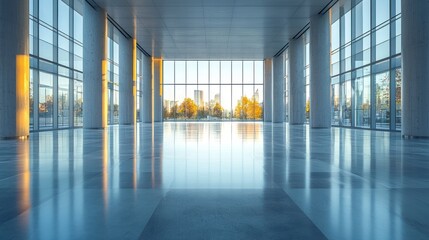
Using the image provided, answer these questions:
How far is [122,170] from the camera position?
6820 millimetres

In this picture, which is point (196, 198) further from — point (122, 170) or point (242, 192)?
point (122, 170)

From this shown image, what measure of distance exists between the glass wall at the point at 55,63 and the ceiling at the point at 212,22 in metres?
4.10

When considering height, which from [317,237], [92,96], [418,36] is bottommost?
[317,237]

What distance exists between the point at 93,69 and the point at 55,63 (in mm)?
3781

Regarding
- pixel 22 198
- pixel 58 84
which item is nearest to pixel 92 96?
pixel 58 84

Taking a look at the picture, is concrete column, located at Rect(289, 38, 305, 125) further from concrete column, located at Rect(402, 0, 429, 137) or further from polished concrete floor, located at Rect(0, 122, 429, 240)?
polished concrete floor, located at Rect(0, 122, 429, 240)

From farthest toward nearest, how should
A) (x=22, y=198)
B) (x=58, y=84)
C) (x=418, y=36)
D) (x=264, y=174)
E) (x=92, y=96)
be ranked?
(x=58, y=84) < (x=92, y=96) < (x=418, y=36) < (x=264, y=174) < (x=22, y=198)

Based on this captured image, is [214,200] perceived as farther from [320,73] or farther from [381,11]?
[381,11]

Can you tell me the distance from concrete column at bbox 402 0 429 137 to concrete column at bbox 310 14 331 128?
10.9 m

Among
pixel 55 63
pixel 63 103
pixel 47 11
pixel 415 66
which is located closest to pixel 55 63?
pixel 55 63

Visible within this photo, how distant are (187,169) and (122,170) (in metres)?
1.22

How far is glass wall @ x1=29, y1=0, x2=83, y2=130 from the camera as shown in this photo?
79.1 ft

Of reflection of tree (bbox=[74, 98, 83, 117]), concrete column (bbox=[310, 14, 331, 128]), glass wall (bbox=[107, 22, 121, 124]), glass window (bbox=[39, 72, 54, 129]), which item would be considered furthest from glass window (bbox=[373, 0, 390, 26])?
glass wall (bbox=[107, 22, 121, 124])

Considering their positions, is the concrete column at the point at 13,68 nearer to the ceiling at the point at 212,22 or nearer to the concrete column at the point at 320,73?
the ceiling at the point at 212,22
